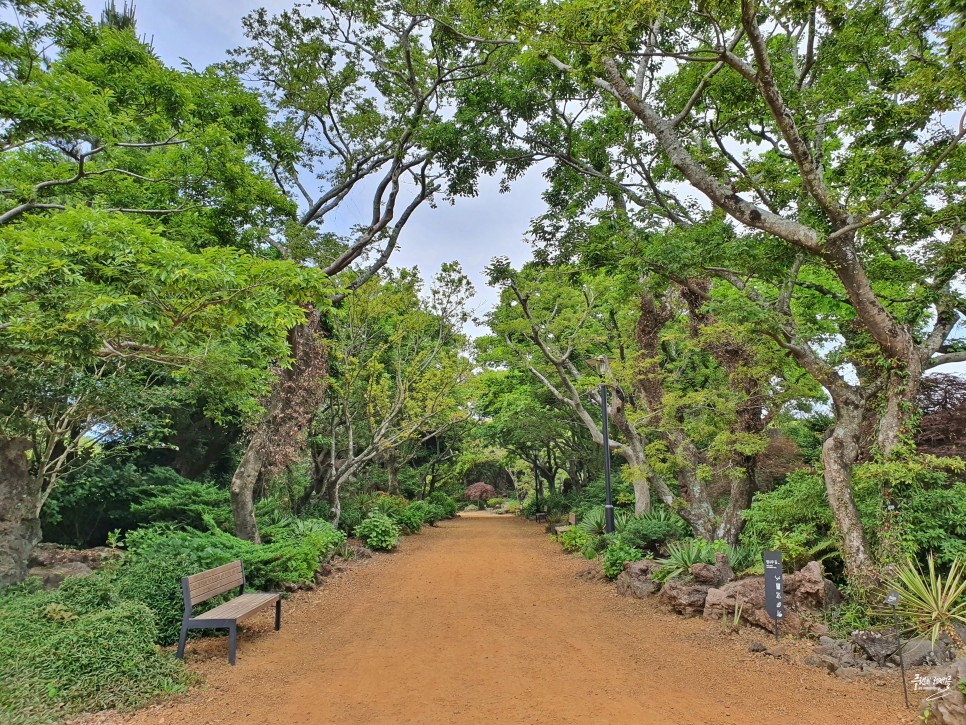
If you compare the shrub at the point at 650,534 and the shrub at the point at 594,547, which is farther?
the shrub at the point at 594,547

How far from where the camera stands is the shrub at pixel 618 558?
29.0 ft

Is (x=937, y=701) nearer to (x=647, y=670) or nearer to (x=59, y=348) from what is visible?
(x=647, y=670)

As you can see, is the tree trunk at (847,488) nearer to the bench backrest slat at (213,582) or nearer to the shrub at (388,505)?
the bench backrest slat at (213,582)

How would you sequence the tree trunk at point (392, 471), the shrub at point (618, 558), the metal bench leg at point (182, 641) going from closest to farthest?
the metal bench leg at point (182, 641), the shrub at point (618, 558), the tree trunk at point (392, 471)

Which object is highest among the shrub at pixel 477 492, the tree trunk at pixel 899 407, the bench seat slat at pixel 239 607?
the tree trunk at pixel 899 407

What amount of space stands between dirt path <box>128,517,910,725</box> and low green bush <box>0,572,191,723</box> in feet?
1.14

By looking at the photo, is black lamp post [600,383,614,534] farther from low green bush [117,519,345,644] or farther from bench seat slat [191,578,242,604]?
bench seat slat [191,578,242,604]

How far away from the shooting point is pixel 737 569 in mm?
7320

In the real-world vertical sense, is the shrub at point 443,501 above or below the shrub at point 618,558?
below

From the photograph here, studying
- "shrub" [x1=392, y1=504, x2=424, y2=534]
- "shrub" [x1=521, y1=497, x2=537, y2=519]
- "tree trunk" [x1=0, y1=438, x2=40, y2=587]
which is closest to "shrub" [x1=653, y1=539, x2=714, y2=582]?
"tree trunk" [x1=0, y1=438, x2=40, y2=587]

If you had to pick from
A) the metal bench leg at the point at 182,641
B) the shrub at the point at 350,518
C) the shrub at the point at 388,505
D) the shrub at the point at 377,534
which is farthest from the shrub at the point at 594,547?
the metal bench leg at the point at 182,641

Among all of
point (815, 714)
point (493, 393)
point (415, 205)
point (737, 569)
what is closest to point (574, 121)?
point (415, 205)

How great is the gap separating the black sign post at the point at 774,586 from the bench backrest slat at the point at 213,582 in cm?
582

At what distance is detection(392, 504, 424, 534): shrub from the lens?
662 inches
